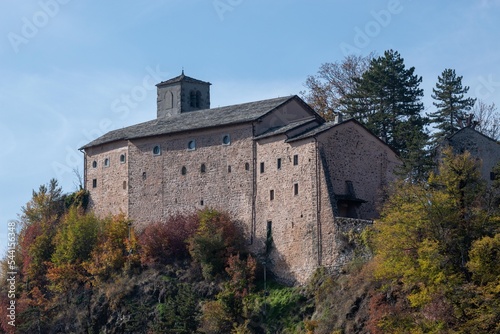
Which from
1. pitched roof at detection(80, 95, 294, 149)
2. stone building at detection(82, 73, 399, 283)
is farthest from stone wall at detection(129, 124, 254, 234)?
pitched roof at detection(80, 95, 294, 149)

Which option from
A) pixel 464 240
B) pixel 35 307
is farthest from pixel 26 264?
pixel 464 240

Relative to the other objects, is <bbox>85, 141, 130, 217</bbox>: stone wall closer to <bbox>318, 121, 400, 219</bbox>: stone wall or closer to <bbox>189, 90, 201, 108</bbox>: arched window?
<bbox>189, 90, 201, 108</bbox>: arched window

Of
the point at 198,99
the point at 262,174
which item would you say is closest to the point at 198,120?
the point at 262,174

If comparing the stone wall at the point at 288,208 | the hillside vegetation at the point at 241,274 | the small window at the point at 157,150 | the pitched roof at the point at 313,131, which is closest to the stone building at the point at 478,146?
the hillside vegetation at the point at 241,274

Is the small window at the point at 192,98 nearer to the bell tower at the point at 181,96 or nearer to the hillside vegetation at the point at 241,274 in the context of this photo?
the bell tower at the point at 181,96

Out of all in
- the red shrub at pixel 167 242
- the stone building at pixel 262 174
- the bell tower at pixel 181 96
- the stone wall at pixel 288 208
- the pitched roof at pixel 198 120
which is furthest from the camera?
the bell tower at pixel 181 96

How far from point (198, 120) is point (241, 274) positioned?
11699 millimetres

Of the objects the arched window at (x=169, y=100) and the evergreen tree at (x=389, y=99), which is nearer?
the evergreen tree at (x=389, y=99)

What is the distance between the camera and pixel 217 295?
58469 millimetres

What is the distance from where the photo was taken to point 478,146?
61156 millimetres

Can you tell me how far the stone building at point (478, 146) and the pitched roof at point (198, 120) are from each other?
9217 mm

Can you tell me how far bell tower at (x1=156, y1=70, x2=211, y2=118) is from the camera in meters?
74.3

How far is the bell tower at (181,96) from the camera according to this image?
7431 centimetres

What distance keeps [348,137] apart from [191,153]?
9.59 metres
